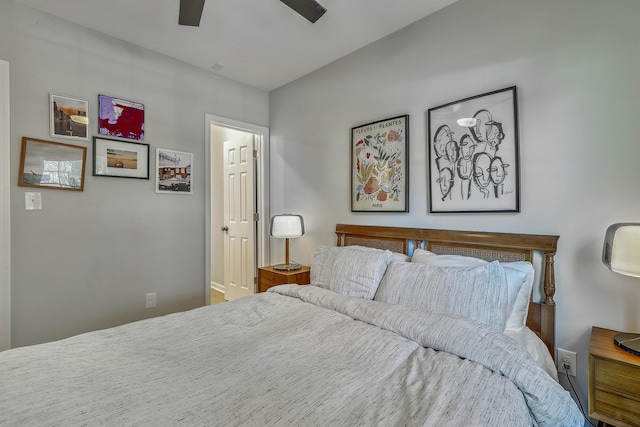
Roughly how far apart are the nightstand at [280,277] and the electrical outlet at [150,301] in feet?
3.17

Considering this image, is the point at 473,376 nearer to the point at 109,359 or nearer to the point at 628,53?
the point at 109,359

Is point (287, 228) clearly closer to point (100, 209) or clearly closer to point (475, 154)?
point (100, 209)

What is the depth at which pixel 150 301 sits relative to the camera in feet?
9.04

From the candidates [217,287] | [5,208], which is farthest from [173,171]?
[217,287]

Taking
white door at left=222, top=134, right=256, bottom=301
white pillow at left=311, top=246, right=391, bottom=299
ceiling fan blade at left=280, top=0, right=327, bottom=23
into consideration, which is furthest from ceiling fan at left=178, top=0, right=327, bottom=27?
white door at left=222, top=134, right=256, bottom=301

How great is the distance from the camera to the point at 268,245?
3.63m

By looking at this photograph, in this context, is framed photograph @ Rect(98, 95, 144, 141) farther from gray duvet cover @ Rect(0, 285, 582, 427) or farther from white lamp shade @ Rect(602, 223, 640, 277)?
white lamp shade @ Rect(602, 223, 640, 277)

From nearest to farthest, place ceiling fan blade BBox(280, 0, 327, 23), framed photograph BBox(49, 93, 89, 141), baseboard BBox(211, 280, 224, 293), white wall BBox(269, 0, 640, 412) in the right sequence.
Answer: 1. white wall BBox(269, 0, 640, 412)
2. ceiling fan blade BBox(280, 0, 327, 23)
3. framed photograph BBox(49, 93, 89, 141)
4. baseboard BBox(211, 280, 224, 293)

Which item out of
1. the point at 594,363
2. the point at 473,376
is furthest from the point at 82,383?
the point at 594,363

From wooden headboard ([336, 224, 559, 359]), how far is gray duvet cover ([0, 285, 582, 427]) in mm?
662

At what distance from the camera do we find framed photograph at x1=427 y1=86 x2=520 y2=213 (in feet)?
6.03

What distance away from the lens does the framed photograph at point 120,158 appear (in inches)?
96.8

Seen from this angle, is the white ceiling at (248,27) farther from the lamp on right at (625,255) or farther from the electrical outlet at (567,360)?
the electrical outlet at (567,360)

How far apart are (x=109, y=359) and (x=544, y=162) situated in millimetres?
2358
